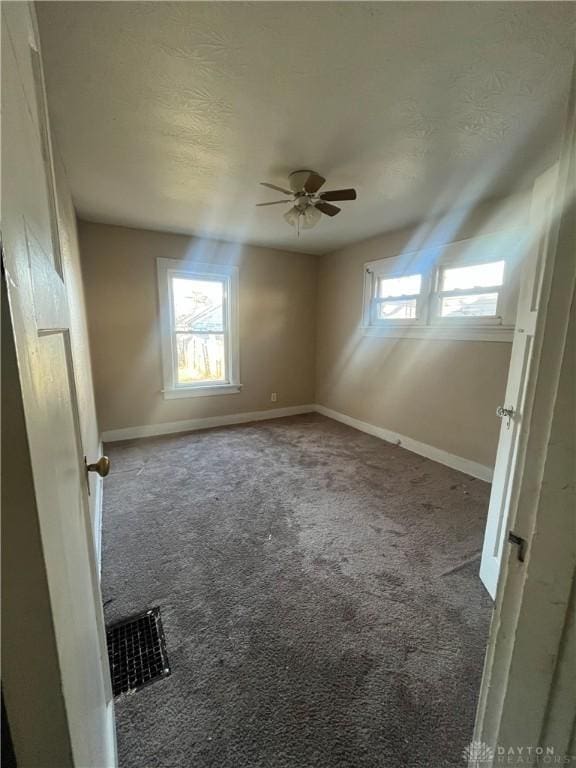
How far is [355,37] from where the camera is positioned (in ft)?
3.91

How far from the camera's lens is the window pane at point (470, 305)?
282cm

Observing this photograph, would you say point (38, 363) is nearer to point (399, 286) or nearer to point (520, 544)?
point (520, 544)

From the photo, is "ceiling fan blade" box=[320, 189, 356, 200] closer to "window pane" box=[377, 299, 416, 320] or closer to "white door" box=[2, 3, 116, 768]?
"window pane" box=[377, 299, 416, 320]

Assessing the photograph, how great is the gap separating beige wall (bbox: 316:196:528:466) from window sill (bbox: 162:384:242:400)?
1383 mm

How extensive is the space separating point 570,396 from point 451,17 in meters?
1.41

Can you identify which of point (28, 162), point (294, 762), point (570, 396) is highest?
point (28, 162)

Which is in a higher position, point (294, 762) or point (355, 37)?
point (355, 37)

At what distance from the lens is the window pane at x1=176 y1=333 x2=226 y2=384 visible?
409 centimetres

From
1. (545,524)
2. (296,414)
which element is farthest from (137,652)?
(296,414)

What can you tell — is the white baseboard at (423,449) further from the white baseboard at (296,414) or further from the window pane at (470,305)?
the window pane at (470,305)


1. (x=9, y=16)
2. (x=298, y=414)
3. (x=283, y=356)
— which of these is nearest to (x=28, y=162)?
(x=9, y=16)

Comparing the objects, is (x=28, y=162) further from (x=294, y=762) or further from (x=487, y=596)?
(x=487, y=596)

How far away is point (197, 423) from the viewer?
13.8 feet

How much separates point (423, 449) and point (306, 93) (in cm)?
314
